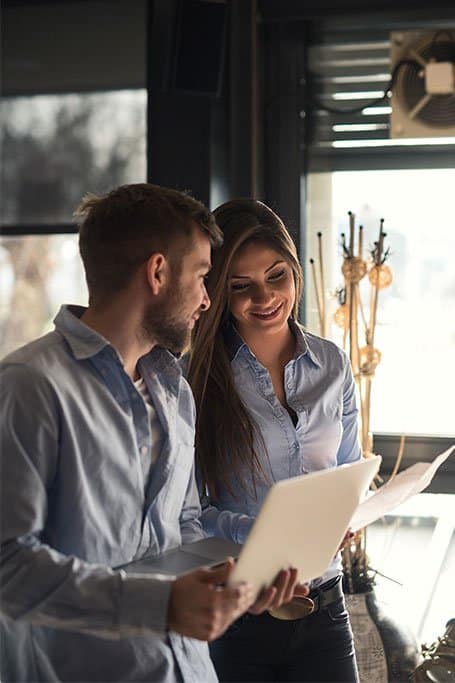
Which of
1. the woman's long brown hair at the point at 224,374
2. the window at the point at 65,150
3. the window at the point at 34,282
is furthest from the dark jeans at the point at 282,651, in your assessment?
the window at the point at 65,150

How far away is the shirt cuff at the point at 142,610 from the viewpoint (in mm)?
1506

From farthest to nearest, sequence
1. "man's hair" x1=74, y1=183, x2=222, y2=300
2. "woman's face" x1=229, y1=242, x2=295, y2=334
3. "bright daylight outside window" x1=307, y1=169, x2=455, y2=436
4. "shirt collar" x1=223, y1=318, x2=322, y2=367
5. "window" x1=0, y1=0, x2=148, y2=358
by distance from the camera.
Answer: "window" x1=0, y1=0, x2=148, y2=358
"bright daylight outside window" x1=307, y1=169, x2=455, y2=436
"shirt collar" x1=223, y1=318, x2=322, y2=367
"woman's face" x1=229, y1=242, x2=295, y2=334
"man's hair" x1=74, y1=183, x2=222, y2=300

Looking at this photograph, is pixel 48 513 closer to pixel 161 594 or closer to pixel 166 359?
pixel 161 594

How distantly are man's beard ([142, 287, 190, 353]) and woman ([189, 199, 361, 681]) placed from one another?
413 millimetres

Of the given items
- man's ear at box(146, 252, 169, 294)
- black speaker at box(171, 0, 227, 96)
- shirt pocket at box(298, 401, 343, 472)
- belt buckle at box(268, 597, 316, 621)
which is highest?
black speaker at box(171, 0, 227, 96)

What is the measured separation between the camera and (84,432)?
1607 millimetres

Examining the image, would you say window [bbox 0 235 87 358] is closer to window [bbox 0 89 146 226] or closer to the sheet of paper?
window [bbox 0 89 146 226]

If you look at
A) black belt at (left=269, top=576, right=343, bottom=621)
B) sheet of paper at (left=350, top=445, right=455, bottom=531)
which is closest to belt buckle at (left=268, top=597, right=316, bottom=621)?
black belt at (left=269, top=576, right=343, bottom=621)

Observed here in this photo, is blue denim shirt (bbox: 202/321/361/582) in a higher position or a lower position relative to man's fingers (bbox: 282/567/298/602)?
higher

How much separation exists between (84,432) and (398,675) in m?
1.69

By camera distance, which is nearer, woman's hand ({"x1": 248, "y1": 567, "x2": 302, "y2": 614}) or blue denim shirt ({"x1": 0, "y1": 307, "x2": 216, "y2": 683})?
blue denim shirt ({"x1": 0, "y1": 307, "x2": 216, "y2": 683})

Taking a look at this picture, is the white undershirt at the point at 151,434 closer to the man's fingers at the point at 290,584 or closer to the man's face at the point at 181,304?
the man's face at the point at 181,304

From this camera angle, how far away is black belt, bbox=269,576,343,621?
6.72 feet

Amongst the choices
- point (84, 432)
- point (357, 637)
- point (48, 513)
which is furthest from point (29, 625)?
point (357, 637)
